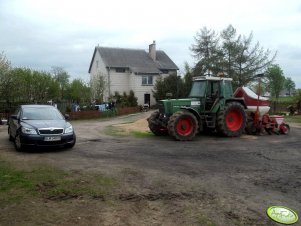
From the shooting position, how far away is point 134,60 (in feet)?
153

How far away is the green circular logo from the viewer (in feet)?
19.1

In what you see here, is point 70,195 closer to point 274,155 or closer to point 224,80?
point 274,155

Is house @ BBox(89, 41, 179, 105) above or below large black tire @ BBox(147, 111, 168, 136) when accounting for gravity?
above

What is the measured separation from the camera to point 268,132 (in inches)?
681

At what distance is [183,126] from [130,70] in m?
31.0

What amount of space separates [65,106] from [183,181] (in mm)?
24541

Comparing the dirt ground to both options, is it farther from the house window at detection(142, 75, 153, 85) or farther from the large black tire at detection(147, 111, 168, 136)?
the house window at detection(142, 75, 153, 85)

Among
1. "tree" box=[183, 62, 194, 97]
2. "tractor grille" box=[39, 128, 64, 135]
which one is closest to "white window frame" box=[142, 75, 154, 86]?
"tree" box=[183, 62, 194, 97]

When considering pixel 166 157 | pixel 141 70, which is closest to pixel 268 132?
pixel 166 157

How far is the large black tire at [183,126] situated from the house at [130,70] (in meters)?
29.0

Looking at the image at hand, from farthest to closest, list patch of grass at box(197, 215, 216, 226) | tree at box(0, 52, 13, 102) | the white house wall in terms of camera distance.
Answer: the white house wall
tree at box(0, 52, 13, 102)
patch of grass at box(197, 215, 216, 226)

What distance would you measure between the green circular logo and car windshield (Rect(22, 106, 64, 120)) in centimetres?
868

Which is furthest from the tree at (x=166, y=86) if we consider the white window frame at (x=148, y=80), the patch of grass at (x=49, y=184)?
the patch of grass at (x=49, y=184)

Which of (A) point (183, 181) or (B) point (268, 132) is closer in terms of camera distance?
(A) point (183, 181)
